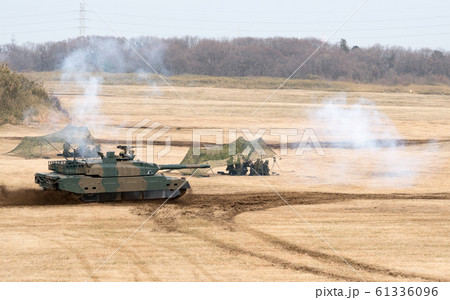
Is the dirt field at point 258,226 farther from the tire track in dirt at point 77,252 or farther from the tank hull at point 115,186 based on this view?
the tank hull at point 115,186

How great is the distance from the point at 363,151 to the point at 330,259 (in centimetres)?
2322

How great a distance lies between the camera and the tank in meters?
25.0

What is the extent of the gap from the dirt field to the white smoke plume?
5.5 inches

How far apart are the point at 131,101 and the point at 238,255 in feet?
140

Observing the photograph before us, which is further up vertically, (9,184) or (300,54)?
(300,54)

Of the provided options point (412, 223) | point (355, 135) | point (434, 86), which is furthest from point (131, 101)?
point (412, 223)

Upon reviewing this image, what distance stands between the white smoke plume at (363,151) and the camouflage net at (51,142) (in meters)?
11.9

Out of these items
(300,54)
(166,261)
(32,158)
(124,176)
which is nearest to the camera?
(166,261)

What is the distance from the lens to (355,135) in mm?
46719

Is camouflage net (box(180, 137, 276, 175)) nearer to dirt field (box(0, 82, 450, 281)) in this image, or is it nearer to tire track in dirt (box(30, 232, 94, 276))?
dirt field (box(0, 82, 450, 281))

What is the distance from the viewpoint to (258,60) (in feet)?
242

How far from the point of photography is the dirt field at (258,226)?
17859 millimetres

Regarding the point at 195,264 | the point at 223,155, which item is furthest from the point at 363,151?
the point at 195,264

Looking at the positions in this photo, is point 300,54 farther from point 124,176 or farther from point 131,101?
point 124,176
